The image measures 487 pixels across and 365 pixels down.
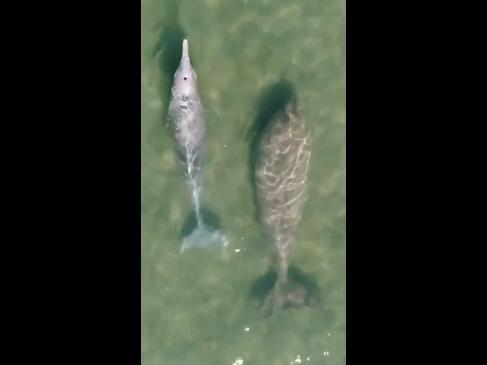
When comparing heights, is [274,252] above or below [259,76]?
below

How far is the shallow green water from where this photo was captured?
466 inches

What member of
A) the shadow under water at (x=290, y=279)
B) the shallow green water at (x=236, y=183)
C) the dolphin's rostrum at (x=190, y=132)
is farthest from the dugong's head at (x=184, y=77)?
the shadow under water at (x=290, y=279)

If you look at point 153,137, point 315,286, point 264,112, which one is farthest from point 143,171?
point 315,286

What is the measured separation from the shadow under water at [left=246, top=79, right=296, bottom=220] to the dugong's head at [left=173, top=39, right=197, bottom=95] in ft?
5.12

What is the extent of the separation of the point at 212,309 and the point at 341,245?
3.26m

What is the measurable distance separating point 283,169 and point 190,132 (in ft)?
7.11

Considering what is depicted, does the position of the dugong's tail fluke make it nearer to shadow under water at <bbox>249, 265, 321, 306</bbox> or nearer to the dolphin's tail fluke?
shadow under water at <bbox>249, 265, 321, 306</bbox>

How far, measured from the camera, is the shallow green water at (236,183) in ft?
38.9

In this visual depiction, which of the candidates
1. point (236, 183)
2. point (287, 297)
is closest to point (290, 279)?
point (287, 297)

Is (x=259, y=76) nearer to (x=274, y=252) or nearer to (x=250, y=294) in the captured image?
(x=274, y=252)

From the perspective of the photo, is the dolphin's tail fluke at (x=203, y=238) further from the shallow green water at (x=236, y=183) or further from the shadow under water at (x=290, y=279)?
the shadow under water at (x=290, y=279)

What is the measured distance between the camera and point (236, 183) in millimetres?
11992

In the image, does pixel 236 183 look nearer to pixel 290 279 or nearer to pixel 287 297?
pixel 290 279

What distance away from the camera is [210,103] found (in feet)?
38.8
